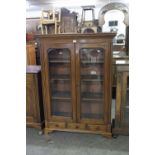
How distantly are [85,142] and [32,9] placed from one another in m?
4.95

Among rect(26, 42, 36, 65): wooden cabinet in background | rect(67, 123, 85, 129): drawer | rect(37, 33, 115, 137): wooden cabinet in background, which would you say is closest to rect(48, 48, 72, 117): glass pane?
rect(37, 33, 115, 137): wooden cabinet in background

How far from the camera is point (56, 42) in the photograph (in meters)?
2.46

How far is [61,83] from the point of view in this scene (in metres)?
2.73

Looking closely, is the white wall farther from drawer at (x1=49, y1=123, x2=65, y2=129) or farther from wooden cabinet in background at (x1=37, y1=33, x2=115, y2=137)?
drawer at (x1=49, y1=123, x2=65, y2=129)

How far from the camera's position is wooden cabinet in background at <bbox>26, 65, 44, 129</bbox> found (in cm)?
265

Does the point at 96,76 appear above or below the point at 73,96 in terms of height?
above

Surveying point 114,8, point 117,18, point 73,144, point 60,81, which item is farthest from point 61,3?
point 73,144

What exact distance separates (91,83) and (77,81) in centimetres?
25

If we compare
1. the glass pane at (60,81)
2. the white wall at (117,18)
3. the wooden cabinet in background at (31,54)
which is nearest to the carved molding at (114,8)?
the white wall at (117,18)

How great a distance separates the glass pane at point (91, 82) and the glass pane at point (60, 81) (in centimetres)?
19

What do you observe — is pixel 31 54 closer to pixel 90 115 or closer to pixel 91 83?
pixel 91 83

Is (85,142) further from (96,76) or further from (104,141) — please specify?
(96,76)
